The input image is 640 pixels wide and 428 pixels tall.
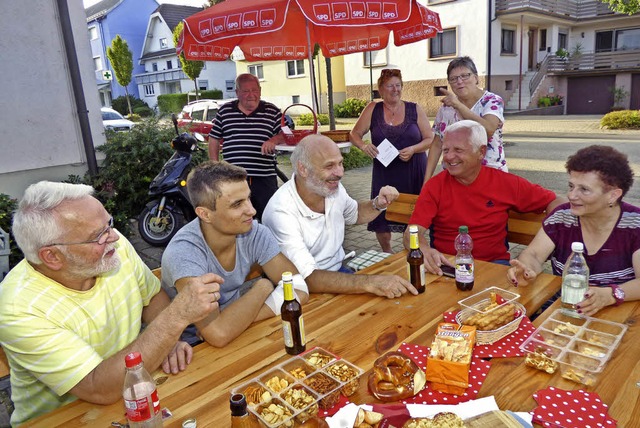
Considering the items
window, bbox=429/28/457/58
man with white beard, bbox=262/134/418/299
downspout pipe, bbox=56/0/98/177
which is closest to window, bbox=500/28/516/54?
window, bbox=429/28/457/58

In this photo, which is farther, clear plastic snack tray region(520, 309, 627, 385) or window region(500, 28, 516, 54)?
window region(500, 28, 516, 54)

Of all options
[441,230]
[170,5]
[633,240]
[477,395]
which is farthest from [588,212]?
[170,5]

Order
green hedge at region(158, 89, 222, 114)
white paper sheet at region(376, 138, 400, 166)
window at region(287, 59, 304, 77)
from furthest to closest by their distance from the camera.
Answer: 1. green hedge at region(158, 89, 222, 114)
2. window at region(287, 59, 304, 77)
3. white paper sheet at region(376, 138, 400, 166)

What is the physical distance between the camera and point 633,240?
2.35 m

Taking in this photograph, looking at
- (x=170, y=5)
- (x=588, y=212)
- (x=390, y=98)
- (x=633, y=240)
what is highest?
(x=170, y=5)

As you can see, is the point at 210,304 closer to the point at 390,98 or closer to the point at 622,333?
the point at 622,333

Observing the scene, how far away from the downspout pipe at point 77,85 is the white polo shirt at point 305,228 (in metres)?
4.31

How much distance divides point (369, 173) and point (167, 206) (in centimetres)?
585

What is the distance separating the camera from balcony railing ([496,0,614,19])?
71.7 ft

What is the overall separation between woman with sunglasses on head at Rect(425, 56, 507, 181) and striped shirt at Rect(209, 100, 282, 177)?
6.43 feet

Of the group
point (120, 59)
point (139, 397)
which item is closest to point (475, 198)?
point (139, 397)

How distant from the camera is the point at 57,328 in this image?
67.7 inches

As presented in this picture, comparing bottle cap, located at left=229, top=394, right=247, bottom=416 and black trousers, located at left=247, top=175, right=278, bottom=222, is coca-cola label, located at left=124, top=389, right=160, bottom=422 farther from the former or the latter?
black trousers, located at left=247, top=175, right=278, bottom=222

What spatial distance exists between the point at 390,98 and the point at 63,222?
3.57 meters
